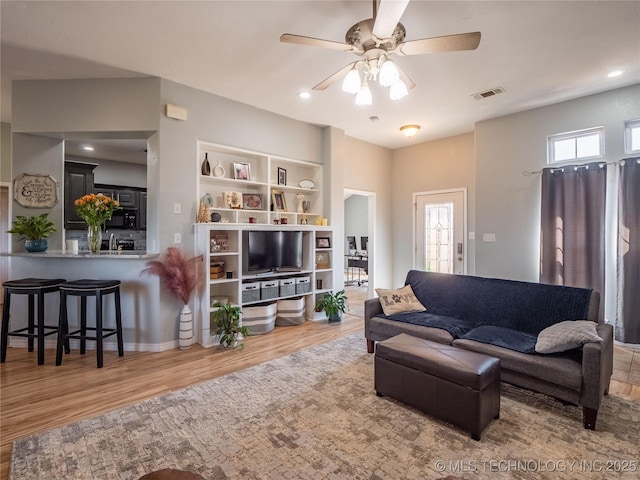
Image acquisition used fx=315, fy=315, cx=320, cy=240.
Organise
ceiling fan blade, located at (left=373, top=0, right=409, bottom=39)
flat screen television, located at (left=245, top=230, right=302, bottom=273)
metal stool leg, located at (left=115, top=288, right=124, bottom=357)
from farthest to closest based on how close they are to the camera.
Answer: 1. flat screen television, located at (left=245, top=230, right=302, bottom=273)
2. metal stool leg, located at (left=115, top=288, right=124, bottom=357)
3. ceiling fan blade, located at (left=373, top=0, right=409, bottom=39)

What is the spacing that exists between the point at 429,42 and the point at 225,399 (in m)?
2.96

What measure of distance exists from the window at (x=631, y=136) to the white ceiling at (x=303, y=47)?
462mm

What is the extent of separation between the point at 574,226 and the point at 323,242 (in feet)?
10.7

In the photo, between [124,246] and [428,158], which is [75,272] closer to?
[124,246]

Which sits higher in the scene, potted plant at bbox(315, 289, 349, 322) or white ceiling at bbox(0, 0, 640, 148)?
white ceiling at bbox(0, 0, 640, 148)

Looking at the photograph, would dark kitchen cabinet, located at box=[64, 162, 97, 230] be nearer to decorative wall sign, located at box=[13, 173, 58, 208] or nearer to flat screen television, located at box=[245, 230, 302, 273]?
decorative wall sign, located at box=[13, 173, 58, 208]

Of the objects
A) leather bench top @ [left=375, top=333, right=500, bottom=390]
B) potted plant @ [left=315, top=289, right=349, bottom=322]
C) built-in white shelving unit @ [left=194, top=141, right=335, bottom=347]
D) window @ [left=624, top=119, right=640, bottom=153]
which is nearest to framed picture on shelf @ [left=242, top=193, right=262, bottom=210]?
built-in white shelving unit @ [left=194, top=141, right=335, bottom=347]

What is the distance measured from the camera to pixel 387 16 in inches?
72.3

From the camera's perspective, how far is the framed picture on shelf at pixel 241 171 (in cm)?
430

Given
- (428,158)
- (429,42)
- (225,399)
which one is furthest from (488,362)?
(428,158)

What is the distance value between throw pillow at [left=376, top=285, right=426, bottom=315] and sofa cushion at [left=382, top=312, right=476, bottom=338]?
0.08m

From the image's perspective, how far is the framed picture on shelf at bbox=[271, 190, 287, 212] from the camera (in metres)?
4.69

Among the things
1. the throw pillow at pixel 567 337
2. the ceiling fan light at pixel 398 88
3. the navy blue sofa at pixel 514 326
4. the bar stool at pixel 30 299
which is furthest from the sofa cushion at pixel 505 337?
the bar stool at pixel 30 299

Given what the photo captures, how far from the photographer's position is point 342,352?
11.3ft
